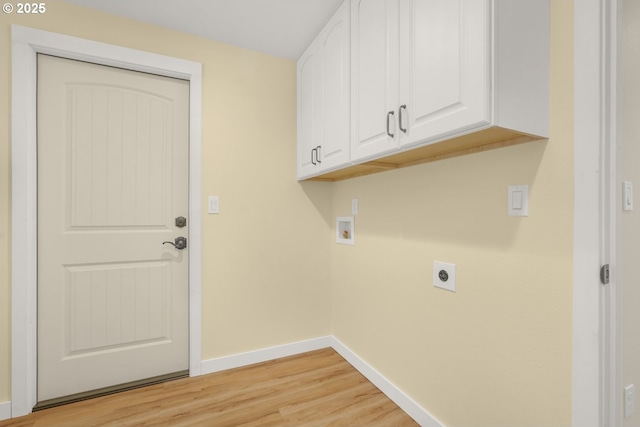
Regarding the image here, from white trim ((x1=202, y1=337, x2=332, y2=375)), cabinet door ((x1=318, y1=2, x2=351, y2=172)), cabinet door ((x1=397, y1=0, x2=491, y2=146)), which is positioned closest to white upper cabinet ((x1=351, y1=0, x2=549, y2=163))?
cabinet door ((x1=397, y1=0, x2=491, y2=146))

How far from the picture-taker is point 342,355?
7.59 feet

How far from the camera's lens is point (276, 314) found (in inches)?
91.4

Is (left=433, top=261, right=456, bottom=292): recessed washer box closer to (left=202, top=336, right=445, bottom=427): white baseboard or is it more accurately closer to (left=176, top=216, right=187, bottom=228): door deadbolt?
(left=202, top=336, right=445, bottom=427): white baseboard

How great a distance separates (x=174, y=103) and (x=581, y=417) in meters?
2.63

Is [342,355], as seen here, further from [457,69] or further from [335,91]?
[457,69]

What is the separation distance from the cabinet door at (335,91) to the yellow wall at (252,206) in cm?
51

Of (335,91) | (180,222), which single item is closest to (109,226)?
(180,222)

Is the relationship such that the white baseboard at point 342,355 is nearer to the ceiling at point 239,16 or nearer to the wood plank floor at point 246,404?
the wood plank floor at point 246,404

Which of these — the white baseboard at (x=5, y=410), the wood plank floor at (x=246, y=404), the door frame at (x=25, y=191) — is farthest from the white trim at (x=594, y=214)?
the white baseboard at (x=5, y=410)

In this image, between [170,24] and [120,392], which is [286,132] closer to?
[170,24]

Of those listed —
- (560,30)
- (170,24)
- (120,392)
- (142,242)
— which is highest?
(170,24)

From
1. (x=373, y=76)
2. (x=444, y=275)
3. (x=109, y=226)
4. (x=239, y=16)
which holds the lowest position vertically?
(x=444, y=275)

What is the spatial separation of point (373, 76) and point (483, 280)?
1.09m

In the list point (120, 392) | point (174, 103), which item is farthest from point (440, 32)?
point (120, 392)
